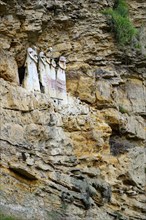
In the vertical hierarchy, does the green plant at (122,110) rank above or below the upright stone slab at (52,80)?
below

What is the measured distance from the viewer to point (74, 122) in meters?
15.5

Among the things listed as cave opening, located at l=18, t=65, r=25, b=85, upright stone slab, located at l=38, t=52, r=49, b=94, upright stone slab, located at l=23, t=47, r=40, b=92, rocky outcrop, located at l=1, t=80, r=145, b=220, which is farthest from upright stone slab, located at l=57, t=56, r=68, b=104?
cave opening, located at l=18, t=65, r=25, b=85

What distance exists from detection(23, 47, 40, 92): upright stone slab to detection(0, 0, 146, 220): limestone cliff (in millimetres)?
365

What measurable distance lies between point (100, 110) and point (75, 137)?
2.09m

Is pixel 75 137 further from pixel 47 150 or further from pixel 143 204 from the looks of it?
pixel 143 204

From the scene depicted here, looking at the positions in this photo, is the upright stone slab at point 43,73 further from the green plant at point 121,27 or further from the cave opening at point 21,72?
the green plant at point 121,27

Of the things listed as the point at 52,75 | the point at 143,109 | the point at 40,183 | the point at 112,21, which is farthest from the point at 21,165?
the point at 112,21

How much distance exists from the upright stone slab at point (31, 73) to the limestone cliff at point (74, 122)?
1.20 feet

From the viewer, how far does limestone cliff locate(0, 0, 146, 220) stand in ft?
43.6

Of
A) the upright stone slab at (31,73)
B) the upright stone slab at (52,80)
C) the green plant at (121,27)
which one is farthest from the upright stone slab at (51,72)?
the green plant at (121,27)

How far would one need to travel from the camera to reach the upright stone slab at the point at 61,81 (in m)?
16.3

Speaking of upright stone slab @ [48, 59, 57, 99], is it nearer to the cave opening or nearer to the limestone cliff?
the limestone cliff

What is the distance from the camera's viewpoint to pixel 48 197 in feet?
43.2

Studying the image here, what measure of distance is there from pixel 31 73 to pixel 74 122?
7.56 ft
